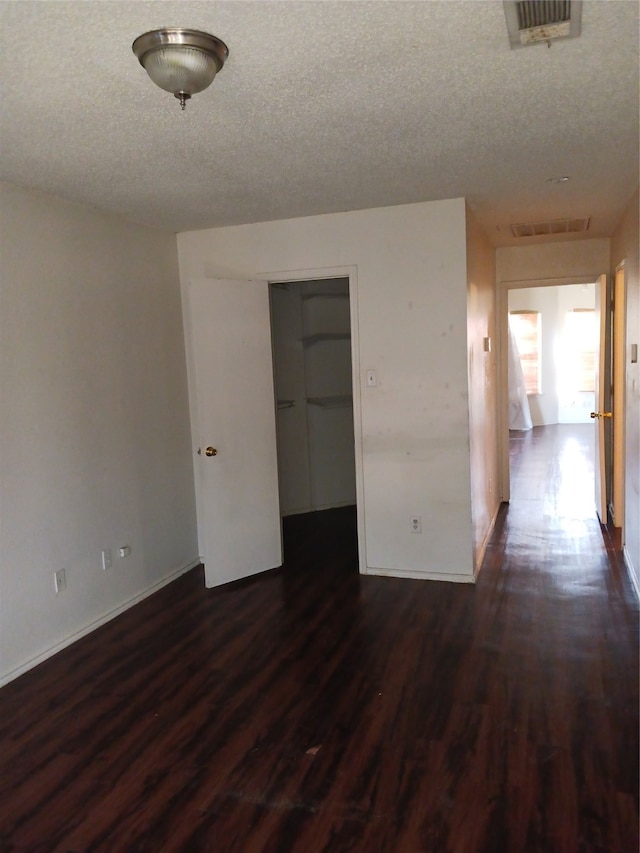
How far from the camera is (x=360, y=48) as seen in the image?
1818 mm

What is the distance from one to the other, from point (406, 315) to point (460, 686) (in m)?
2.20

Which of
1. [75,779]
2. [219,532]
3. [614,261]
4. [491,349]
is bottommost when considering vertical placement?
[75,779]

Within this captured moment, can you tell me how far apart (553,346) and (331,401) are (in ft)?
21.6

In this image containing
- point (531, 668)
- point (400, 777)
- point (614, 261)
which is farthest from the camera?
point (614, 261)

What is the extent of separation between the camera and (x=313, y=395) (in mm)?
6039

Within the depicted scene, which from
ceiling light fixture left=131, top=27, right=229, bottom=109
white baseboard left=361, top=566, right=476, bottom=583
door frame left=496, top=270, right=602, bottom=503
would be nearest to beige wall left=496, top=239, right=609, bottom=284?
door frame left=496, top=270, right=602, bottom=503

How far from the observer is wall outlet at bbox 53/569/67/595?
3.26 m

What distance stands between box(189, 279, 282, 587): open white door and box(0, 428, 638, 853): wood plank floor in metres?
0.30

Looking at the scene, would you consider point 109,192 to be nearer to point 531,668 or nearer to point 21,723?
point 21,723

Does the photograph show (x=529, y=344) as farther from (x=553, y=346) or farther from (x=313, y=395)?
(x=313, y=395)

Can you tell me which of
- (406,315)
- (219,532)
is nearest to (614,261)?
(406,315)

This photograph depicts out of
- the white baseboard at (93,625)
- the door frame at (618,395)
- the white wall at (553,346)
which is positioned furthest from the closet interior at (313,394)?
the white wall at (553,346)

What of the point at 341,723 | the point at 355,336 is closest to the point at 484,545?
the point at 355,336

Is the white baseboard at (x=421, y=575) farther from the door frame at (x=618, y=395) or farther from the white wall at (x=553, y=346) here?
the white wall at (x=553, y=346)
